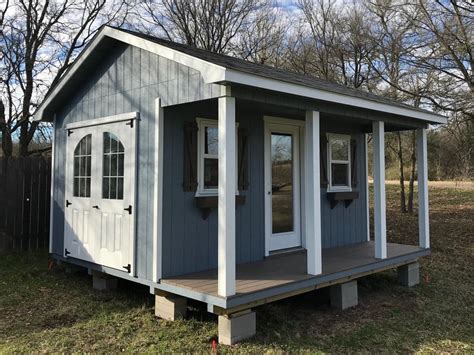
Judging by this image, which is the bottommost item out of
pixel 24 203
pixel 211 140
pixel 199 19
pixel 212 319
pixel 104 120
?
pixel 212 319

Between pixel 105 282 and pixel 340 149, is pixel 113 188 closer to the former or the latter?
pixel 105 282

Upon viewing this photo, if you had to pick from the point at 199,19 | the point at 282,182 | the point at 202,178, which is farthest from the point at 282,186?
the point at 199,19

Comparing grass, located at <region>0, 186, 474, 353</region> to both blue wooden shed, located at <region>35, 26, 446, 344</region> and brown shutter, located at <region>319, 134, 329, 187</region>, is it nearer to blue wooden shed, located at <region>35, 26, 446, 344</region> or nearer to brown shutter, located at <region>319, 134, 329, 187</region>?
blue wooden shed, located at <region>35, 26, 446, 344</region>

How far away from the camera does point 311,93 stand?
4.61 metres

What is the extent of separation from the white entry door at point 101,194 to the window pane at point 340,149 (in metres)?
3.49

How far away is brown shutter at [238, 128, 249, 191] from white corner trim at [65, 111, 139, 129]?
53.2 inches

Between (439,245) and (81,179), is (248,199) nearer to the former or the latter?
(81,179)

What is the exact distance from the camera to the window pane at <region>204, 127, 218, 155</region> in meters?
5.21

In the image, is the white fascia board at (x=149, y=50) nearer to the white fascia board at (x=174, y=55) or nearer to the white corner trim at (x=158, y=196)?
the white fascia board at (x=174, y=55)

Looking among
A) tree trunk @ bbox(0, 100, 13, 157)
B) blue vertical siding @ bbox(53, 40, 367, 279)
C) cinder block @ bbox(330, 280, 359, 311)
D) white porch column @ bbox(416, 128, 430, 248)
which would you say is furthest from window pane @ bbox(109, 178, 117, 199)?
tree trunk @ bbox(0, 100, 13, 157)

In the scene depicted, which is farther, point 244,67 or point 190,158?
point 190,158

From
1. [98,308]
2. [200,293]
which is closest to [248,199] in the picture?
[200,293]

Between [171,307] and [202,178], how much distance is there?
1504 millimetres

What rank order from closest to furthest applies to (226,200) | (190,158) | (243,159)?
1. (226,200)
2. (190,158)
3. (243,159)
